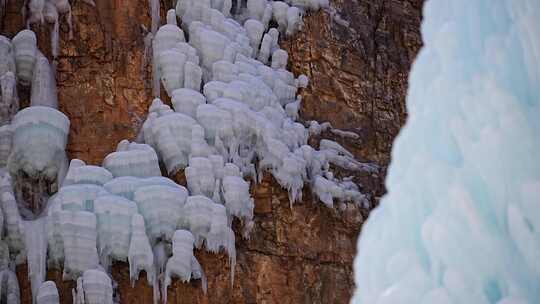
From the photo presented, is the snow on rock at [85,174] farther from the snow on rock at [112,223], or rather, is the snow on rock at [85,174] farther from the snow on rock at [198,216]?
the snow on rock at [198,216]

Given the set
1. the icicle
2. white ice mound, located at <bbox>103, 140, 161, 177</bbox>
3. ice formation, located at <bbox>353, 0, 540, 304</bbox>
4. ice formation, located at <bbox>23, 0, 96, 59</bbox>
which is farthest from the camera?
ice formation, located at <bbox>23, 0, 96, 59</bbox>

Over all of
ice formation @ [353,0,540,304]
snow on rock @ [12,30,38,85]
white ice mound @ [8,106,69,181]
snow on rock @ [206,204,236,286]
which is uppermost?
snow on rock @ [12,30,38,85]

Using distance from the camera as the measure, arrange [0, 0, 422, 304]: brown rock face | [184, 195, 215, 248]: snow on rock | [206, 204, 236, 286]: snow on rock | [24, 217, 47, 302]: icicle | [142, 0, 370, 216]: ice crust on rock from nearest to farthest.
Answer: [24, 217, 47, 302]: icicle, [184, 195, 215, 248]: snow on rock, [206, 204, 236, 286]: snow on rock, [142, 0, 370, 216]: ice crust on rock, [0, 0, 422, 304]: brown rock face

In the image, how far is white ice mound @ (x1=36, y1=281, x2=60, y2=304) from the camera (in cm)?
1056

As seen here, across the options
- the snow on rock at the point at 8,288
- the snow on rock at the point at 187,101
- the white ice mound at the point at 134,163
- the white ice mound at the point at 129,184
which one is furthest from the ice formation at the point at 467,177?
the snow on rock at the point at 187,101

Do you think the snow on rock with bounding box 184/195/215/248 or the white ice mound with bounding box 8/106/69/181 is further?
the white ice mound with bounding box 8/106/69/181

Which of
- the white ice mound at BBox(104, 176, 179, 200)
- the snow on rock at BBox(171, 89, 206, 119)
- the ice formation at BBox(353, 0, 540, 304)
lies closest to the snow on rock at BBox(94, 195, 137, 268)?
the white ice mound at BBox(104, 176, 179, 200)

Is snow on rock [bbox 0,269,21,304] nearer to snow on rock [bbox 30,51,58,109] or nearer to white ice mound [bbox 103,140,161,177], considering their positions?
white ice mound [bbox 103,140,161,177]

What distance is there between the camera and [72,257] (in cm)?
1067

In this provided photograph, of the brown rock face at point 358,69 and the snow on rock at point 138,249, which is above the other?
the brown rock face at point 358,69

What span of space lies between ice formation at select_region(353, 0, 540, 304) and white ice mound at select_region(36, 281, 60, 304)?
6393mm

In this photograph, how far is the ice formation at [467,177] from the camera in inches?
158

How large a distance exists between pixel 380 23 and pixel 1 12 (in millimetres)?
5490

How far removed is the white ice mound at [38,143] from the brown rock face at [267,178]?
0.36 metres
